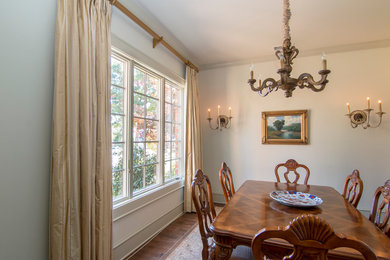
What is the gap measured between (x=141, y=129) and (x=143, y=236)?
4.35 ft

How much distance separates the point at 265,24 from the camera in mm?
2752

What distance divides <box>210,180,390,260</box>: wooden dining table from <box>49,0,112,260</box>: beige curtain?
99 centimetres

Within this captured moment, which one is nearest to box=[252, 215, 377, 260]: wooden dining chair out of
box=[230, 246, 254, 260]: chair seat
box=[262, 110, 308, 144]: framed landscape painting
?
box=[230, 246, 254, 260]: chair seat

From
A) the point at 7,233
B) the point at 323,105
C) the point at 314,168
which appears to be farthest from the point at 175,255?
the point at 323,105

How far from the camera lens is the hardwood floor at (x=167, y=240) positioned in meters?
2.30

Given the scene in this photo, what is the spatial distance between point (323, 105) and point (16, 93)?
4.01 metres

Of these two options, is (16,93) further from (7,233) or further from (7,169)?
(7,233)

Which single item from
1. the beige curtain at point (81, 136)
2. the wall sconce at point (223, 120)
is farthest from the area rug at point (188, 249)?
the wall sconce at point (223, 120)

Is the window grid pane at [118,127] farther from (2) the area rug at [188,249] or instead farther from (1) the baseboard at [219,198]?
(1) the baseboard at [219,198]

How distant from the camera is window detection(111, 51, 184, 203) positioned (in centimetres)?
223

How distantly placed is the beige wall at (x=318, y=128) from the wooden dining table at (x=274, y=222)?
1667 mm

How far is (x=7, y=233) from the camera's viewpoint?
123 cm

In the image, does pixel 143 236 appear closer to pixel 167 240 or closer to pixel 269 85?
pixel 167 240

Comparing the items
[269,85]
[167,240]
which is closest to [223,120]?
[269,85]
